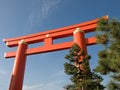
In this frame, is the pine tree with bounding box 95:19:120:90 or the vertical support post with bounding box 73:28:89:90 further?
the vertical support post with bounding box 73:28:89:90

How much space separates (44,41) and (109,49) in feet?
16.4

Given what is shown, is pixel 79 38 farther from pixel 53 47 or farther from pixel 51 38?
pixel 51 38

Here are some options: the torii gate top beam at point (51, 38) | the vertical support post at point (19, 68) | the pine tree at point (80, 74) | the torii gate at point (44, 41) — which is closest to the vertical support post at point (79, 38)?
the torii gate at point (44, 41)

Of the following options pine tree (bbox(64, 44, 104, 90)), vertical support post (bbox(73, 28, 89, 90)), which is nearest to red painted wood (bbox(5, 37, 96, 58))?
vertical support post (bbox(73, 28, 89, 90))

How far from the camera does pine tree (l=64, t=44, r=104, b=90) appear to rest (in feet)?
21.7

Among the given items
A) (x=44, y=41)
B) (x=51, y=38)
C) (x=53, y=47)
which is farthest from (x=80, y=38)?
(x=44, y=41)

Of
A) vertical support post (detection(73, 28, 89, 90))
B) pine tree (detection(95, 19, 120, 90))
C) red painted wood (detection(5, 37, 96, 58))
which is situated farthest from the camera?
red painted wood (detection(5, 37, 96, 58))

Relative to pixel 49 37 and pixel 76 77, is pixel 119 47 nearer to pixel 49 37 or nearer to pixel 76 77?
pixel 76 77

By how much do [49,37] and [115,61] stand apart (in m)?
5.61

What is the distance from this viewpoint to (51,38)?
10422 mm

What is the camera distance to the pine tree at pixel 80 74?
663 cm

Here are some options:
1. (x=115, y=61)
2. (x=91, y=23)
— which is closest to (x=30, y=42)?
(x=91, y=23)

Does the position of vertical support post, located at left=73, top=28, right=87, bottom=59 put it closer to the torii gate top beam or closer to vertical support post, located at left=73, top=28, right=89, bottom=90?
vertical support post, located at left=73, top=28, right=89, bottom=90

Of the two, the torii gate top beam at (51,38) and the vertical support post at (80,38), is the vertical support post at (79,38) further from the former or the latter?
the torii gate top beam at (51,38)
